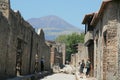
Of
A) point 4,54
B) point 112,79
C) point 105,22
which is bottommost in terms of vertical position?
point 112,79

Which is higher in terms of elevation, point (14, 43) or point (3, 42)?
point (14, 43)

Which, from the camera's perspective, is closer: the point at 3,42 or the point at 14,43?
the point at 3,42

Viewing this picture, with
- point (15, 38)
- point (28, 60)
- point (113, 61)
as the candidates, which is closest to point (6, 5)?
point (15, 38)

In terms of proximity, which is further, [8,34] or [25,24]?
[25,24]

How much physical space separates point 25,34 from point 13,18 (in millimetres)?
6863

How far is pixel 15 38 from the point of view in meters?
26.0

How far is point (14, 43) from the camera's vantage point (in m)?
25.8

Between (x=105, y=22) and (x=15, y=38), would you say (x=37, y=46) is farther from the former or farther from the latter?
(x=105, y=22)

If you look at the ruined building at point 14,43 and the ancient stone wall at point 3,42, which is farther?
the ruined building at point 14,43

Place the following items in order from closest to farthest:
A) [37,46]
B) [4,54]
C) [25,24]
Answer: [4,54], [25,24], [37,46]

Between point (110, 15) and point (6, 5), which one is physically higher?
point (6, 5)

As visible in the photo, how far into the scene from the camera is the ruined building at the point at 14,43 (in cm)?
2170

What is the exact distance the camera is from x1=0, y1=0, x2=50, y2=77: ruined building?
71.2 feet

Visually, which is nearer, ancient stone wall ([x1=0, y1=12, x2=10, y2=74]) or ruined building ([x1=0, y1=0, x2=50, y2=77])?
ancient stone wall ([x1=0, y1=12, x2=10, y2=74])
